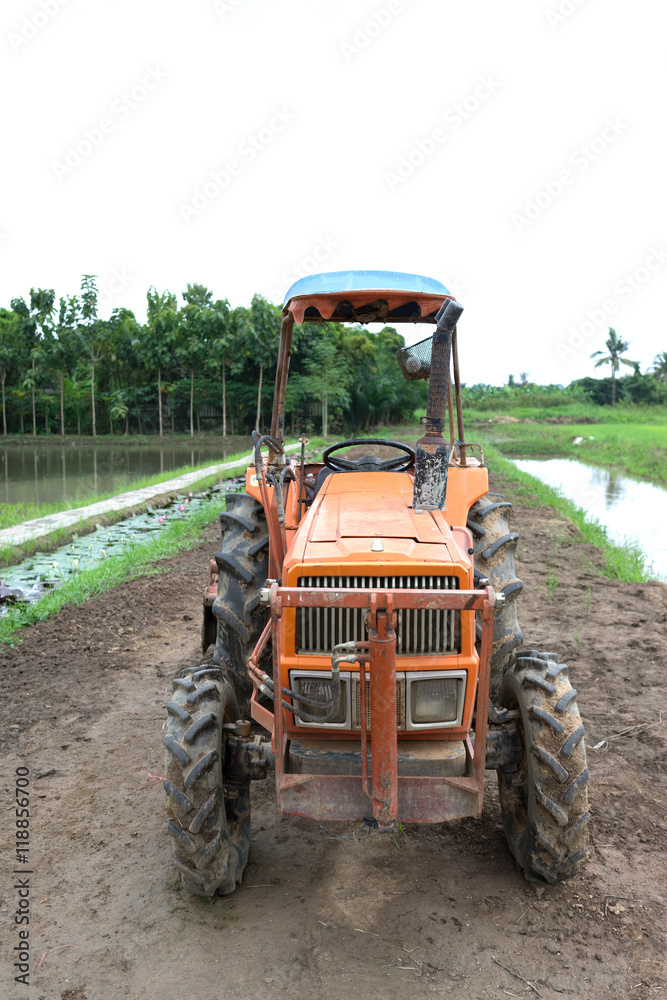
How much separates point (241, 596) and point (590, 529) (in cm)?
795

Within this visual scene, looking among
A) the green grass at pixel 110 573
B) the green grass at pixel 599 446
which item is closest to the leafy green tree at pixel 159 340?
the green grass at pixel 599 446

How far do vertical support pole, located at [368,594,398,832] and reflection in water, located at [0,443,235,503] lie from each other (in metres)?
12.8

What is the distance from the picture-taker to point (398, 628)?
2588 mm

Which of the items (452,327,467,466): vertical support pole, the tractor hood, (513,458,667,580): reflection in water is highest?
(452,327,467,466): vertical support pole

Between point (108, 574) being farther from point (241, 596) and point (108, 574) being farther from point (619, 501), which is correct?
point (619, 501)

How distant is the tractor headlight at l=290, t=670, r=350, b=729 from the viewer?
8.54ft

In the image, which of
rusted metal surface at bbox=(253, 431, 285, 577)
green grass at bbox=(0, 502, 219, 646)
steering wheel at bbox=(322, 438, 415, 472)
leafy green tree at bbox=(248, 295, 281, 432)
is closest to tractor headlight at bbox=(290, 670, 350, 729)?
rusted metal surface at bbox=(253, 431, 285, 577)

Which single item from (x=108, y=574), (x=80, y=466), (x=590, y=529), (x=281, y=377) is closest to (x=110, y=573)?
(x=108, y=574)

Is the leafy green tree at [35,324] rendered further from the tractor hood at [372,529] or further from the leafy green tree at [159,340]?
the tractor hood at [372,529]

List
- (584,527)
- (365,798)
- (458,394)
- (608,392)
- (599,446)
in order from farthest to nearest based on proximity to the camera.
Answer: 1. (608,392)
2. (599,446)
3. (584,527)
4. (458,394)
5. (365,798)

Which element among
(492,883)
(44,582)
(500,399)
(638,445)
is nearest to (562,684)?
(492,883)

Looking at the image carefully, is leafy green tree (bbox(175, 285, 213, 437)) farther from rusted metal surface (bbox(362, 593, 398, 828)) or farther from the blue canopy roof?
rusted metal surface (bbox(362, 593, 398, 828))

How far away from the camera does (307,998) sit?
224 centimetres

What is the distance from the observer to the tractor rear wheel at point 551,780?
2.61m
